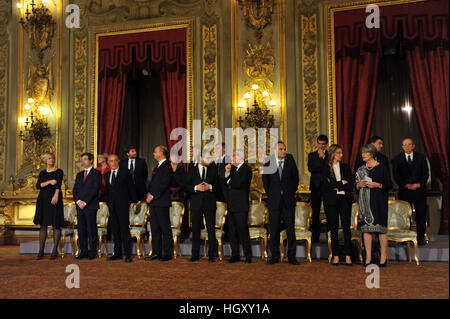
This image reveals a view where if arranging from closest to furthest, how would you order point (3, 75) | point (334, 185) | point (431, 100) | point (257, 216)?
point (334, 185) < point (257, 216) < point (431, 100) < point (3, 75)

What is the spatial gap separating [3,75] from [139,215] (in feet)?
15.3

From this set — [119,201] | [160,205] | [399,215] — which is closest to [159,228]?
[160,205]

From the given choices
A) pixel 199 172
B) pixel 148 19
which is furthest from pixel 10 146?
pixel 199 172

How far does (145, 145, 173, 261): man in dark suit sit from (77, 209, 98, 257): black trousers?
781mm

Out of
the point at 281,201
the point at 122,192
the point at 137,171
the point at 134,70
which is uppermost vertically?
the point at 134,70

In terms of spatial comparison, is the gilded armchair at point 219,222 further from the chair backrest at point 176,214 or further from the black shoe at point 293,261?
the black shoe at point 293,261

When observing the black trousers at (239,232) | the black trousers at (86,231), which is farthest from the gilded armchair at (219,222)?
the black trousers at (86,231)

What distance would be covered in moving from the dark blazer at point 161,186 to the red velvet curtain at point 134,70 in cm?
231

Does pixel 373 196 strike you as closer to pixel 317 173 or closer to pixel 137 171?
pixel 317 173

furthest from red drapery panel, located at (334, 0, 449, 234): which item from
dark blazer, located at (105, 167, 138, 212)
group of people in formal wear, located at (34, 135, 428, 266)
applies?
dark blazer, located at (105, 167, 138, 212)

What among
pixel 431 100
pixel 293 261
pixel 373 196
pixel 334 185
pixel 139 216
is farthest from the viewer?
pixel 431 100

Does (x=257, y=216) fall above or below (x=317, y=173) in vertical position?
below

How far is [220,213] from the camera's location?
625 centimetres

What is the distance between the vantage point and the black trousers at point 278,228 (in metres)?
5.37
